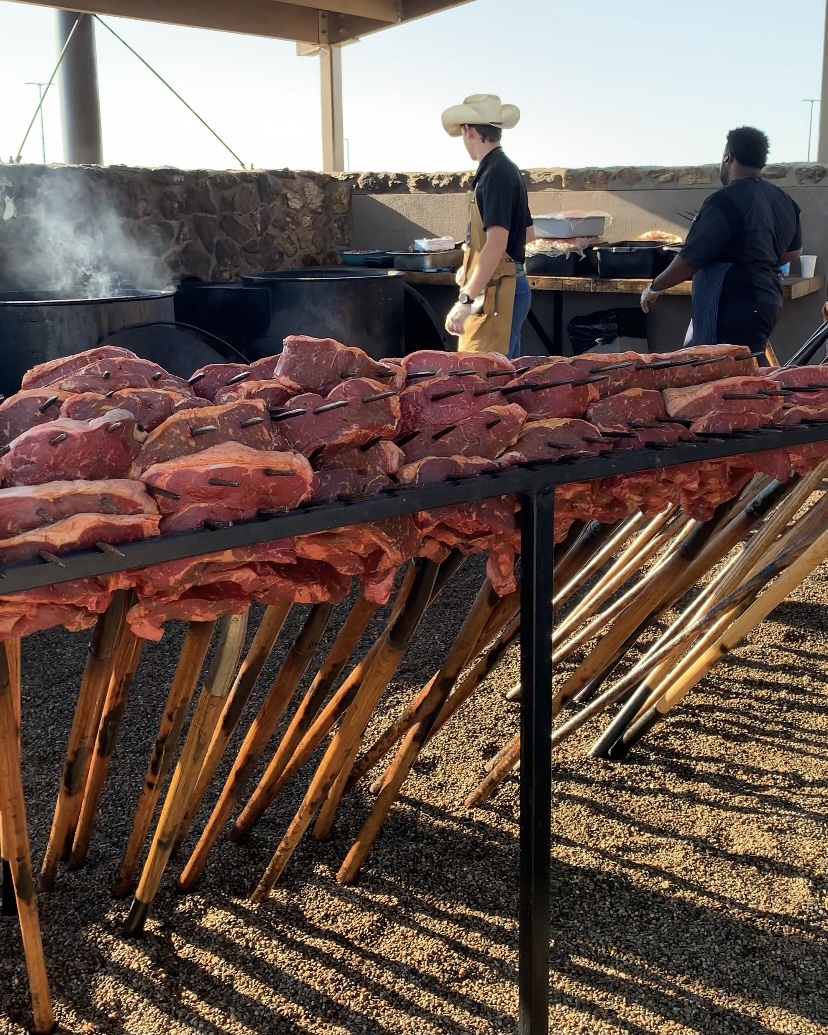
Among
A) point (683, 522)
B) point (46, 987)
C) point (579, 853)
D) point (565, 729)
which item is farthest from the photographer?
point (683, 522)

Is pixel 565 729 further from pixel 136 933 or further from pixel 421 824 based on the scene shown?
pixel 136 933

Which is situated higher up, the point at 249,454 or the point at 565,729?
the point at 249,454

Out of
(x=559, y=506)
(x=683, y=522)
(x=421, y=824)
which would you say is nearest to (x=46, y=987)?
(x=421, y=824)

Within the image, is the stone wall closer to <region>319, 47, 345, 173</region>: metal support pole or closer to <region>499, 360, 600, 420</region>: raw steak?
<region>319, 47, 345, 173</region>: metal support pole

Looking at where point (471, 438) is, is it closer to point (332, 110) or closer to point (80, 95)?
point (80, 95)

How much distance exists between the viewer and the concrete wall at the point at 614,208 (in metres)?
6.77

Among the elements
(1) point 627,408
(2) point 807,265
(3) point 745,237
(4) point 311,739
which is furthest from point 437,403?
(2) point 807,265

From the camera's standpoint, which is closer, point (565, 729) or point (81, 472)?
point (81, 472)

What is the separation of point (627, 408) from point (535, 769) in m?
0.75

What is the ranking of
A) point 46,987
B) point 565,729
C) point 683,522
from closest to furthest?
point 46,987 < point 565,729 < point 683,522

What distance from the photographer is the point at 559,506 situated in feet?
6.82

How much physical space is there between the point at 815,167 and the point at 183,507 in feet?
21.5

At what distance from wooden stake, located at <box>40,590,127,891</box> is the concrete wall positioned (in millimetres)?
6184

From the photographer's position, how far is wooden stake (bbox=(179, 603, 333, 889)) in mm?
2189
